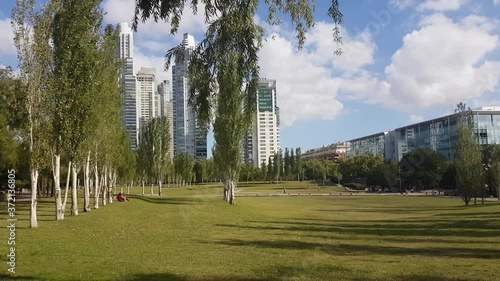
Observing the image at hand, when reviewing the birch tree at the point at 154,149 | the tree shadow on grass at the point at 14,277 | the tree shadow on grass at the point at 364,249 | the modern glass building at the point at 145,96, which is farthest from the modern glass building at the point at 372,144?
the tree shadow on grass at the point at 14,277

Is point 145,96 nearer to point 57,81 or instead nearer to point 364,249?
point 57,81

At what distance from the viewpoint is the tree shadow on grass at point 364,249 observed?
1480 centimetres

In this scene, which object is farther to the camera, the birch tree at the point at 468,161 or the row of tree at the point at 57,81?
the birch tree at the point at 468,161

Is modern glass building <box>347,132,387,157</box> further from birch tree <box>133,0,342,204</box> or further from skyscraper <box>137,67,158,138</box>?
birch tree <box>133,0,342,204</box>

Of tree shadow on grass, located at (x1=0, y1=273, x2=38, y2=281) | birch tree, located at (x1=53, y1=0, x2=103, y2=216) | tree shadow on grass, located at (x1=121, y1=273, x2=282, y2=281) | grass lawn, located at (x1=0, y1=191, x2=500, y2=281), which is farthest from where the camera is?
birch tree, located at (x1=53, y1=0, x2=103, y2=216)

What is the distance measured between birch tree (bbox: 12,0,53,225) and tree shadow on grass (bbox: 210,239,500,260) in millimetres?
9311

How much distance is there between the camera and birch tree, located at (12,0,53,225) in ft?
65.8

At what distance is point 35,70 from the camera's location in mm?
20531

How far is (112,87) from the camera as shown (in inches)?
1257

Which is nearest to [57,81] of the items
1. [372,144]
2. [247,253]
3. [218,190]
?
[247,253]

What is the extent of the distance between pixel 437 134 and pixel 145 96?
95492 millimetres

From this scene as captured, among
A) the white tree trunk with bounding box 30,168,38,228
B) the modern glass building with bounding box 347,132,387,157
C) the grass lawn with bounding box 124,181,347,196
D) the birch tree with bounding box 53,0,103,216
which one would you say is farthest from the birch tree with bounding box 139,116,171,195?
the modern glass building with bounding box 347,132,387,157

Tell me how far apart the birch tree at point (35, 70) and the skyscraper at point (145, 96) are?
396 inches

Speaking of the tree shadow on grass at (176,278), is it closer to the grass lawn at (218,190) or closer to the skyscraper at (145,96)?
the skyscraper at (145,96)
